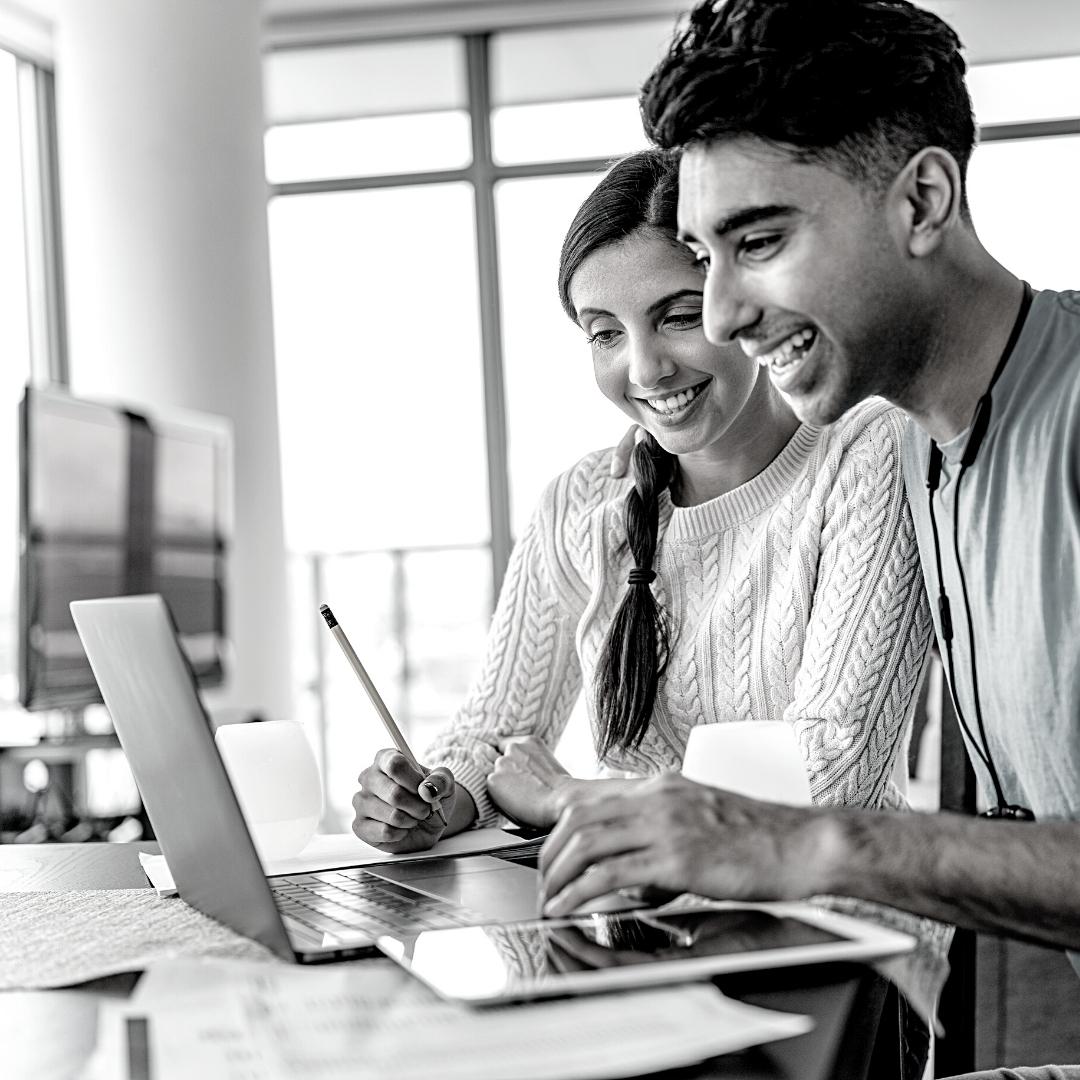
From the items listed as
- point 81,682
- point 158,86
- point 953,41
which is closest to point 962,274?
point 953,41

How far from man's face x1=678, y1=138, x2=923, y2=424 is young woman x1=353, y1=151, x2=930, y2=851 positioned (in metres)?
0.28

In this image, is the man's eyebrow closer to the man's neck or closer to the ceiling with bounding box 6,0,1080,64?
the man's neck

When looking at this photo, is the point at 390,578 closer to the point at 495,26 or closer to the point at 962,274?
the point at 495,26

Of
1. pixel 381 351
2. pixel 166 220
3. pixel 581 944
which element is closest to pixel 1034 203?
pixel 381 351

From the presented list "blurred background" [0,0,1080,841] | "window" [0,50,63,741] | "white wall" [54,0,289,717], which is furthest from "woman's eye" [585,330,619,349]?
"window" [0,50,63,741]

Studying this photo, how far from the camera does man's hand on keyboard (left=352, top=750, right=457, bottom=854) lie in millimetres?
1236

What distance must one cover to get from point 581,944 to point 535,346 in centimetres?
476

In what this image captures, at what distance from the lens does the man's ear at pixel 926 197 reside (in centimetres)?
114

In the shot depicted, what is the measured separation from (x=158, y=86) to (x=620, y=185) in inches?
131

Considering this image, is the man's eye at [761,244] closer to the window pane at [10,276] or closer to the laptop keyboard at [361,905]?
the laptop keyboard at [361,905]

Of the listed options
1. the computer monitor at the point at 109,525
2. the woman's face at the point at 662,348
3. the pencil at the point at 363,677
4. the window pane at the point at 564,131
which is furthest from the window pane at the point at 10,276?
the pencil at the point at 363,677

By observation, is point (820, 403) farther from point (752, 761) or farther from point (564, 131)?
point (564, 131)

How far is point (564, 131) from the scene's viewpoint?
17.6 ft

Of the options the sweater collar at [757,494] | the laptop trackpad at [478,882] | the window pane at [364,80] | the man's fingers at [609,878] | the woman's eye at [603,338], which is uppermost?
the window pane at [364,80]
